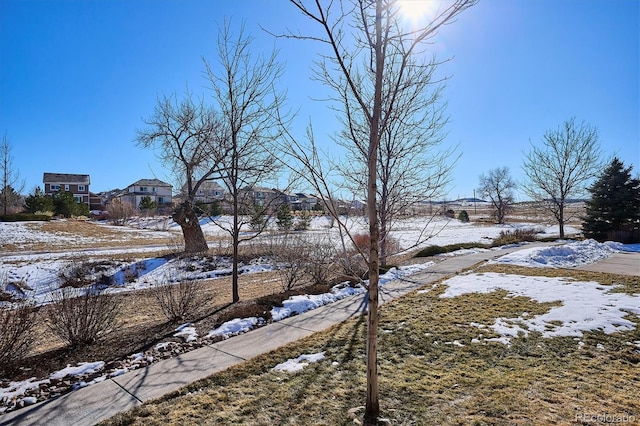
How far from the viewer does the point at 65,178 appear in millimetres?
53188

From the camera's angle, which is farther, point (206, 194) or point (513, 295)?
point (206, 194)

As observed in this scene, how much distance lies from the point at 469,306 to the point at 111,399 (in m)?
5.56

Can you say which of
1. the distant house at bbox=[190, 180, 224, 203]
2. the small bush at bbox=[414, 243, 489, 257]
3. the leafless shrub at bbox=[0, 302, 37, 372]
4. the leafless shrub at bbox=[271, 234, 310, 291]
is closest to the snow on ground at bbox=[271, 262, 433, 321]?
the leafless shrub at bbox=[271, 234, 310, 291]

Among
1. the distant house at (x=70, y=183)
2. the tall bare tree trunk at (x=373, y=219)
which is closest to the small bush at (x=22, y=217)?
the distant house at (x=70, y=183)

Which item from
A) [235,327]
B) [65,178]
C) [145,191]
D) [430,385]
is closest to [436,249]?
[235,327]

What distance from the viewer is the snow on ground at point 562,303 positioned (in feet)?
15.5

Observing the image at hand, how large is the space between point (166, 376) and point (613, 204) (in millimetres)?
22100

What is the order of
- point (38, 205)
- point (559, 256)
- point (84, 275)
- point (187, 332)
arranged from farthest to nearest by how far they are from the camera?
point (38, 205) → point (84, 275) → point (559, 256) → point (187, 332)

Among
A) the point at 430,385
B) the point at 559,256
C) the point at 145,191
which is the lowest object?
the point at 430,385

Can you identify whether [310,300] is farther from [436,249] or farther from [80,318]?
[436,249]

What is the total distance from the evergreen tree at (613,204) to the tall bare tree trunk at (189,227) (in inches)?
817

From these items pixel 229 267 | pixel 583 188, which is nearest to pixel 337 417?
pixel 229 267

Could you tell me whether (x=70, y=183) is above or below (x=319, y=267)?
above

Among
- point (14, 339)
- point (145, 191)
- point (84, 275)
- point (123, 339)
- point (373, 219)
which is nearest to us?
point (373, 219)
